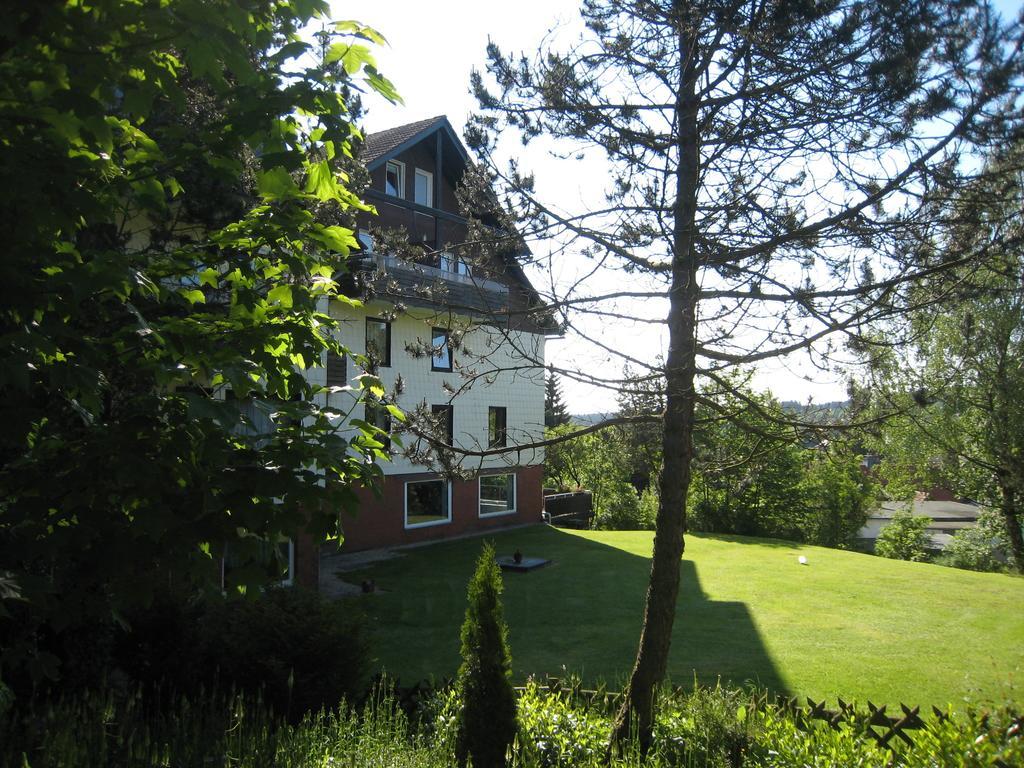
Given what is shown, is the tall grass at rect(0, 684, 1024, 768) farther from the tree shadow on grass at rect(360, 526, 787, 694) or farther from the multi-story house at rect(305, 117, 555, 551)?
the multi-story house at rect(305, 117, 555, 551)

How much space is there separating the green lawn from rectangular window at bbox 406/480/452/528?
1.16m

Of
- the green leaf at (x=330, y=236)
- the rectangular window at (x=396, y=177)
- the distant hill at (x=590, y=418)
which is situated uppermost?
the rectangular window at (x=396, y=177)

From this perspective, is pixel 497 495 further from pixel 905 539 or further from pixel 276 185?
pixel 276 185

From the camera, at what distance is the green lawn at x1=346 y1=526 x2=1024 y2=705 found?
10383 millimetres

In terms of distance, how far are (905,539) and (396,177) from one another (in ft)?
68.9

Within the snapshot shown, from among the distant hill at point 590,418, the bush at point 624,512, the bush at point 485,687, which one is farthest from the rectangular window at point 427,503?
the bush at point 485,687

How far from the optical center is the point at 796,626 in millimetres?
13359

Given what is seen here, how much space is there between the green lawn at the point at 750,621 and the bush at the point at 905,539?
3.56 m

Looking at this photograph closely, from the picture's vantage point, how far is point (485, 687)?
593 cm

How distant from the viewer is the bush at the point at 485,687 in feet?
19.2

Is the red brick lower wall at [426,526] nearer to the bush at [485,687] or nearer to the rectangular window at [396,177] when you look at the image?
the rectangular window at [396,177]

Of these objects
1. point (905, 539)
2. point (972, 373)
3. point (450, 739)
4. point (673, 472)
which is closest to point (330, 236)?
point (673, 472)

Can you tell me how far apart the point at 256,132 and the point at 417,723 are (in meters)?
5.63

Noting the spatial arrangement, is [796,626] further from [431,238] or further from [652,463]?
[431,238]
